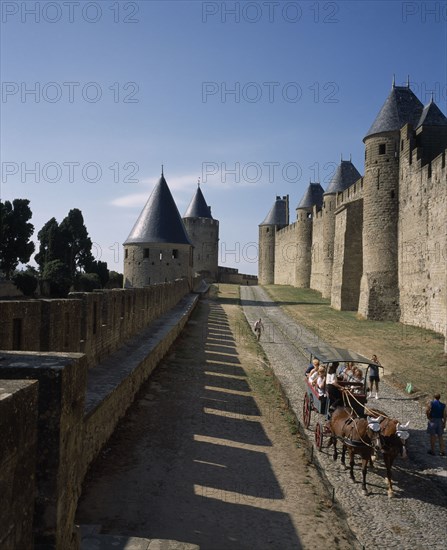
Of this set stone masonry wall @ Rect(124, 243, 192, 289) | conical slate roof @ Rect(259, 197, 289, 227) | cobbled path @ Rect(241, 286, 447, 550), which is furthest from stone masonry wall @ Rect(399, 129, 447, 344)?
conical slate roof @ Rect(259, 197, 289, 227)

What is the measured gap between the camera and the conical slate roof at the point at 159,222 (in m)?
37.4

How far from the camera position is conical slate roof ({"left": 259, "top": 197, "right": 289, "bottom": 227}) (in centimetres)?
6739

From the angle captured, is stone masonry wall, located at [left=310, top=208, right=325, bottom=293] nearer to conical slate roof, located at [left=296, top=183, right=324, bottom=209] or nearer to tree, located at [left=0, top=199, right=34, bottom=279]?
conical slate roof, located at [left=296, top=183, right=324, bottom=209]

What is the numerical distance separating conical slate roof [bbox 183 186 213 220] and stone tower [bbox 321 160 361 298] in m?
29.9

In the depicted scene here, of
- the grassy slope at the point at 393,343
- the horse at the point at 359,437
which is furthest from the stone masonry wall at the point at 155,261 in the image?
the horse at the point at 359,437

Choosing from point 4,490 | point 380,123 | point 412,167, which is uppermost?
point 380,123

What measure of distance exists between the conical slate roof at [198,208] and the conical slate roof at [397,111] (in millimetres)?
42611

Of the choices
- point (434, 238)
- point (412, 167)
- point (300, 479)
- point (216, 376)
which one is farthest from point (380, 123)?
point (300, 479)

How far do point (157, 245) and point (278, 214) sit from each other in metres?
33.3

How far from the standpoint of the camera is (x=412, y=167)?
928 inches

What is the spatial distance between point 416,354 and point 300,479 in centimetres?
1135

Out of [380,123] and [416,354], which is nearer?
[416,354]

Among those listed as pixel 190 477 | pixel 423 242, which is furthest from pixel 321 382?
pixel 423 242

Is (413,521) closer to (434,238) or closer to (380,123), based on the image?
(434,238)
